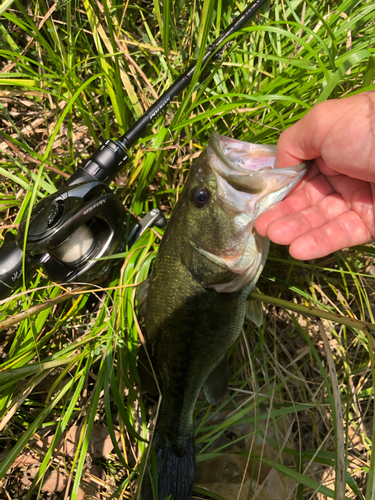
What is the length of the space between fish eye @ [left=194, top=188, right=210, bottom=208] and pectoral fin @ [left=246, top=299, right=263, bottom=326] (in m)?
0.78

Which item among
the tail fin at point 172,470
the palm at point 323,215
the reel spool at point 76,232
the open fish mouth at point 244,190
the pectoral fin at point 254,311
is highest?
the reel spool at point 76,232

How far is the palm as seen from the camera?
1.75 m

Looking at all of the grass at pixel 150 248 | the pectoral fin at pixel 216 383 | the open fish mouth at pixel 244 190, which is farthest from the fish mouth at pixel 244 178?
the pectoral fin at pixel 216 383

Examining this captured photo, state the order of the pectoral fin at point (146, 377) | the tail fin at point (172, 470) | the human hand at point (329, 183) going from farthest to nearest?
the pectoral fin at point (146, 377)
the tail fin at point (172, 470)
the human hand at point (329, 183)

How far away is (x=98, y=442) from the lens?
2.62 metres

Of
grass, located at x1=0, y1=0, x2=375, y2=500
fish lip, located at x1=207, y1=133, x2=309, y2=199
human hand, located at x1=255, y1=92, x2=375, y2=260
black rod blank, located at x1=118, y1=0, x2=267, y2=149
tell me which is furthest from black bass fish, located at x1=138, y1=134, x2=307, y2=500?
black rod blank, located at x1=118, y1=0, x2=267, y2=149

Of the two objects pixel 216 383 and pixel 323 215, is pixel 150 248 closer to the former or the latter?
pixel 216 383

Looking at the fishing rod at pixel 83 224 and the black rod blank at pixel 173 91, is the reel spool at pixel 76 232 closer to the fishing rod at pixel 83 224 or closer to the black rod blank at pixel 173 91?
the fishing rod at pixel 83 224

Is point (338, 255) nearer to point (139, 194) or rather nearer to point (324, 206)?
point (324, 206)

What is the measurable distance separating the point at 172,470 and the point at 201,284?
135 centimetres

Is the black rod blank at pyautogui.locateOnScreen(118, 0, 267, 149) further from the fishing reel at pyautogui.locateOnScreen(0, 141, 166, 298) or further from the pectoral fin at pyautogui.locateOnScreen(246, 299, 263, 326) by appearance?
the pectoral fin at pyautogui.locateOnScreen(246, 299, 263, 326)

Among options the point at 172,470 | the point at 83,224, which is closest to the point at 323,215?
the point at 83,224

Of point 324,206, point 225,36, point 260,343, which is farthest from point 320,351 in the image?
point 225,36

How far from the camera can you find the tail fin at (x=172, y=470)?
221cm
